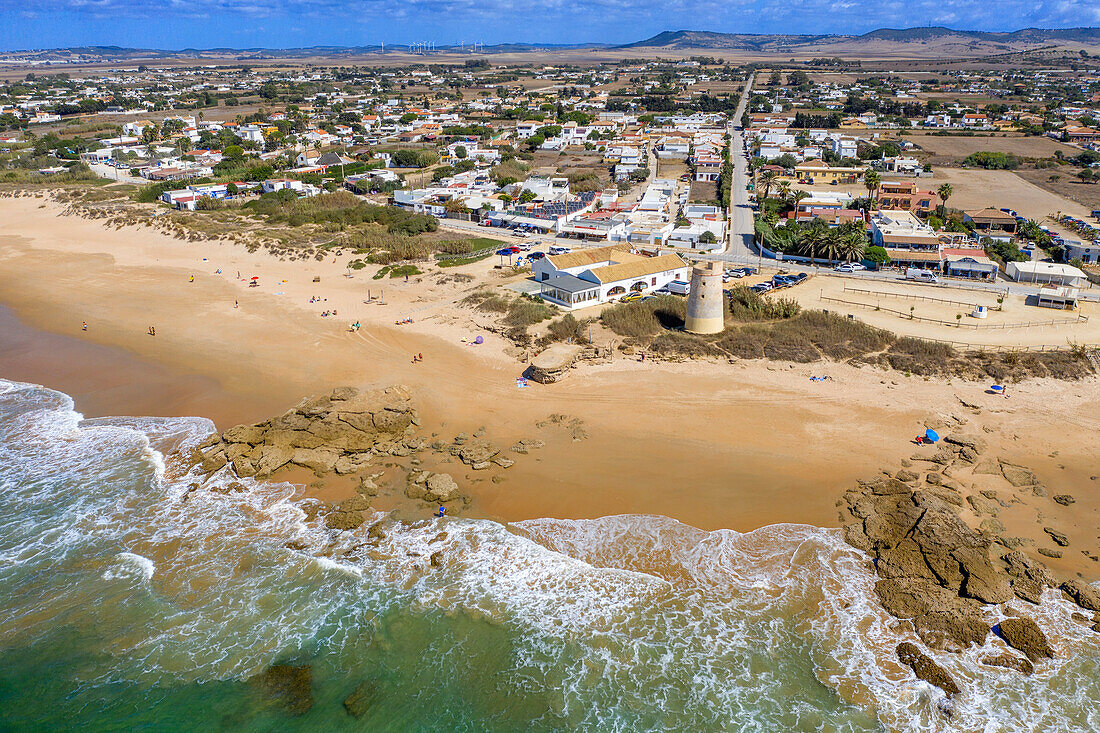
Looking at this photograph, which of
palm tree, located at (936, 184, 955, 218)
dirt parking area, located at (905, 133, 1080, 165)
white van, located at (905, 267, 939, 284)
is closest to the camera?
white van, located at (905, 267, 939, 284)

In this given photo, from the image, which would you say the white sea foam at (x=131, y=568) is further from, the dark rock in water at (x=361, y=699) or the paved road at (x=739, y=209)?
the paved road at (x=739, y=209)

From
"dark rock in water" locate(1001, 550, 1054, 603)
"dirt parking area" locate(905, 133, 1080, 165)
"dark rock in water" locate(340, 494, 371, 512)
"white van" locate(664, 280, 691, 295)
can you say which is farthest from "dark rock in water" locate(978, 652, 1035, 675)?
"dirt parking area" locate(905, 133, 1080, 165)

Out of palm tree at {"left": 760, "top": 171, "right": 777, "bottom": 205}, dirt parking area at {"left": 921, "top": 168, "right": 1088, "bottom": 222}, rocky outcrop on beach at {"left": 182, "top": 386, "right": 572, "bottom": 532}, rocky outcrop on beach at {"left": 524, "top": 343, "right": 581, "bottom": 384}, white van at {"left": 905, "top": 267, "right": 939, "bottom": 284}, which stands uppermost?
palm tree at {"left": 760, "top": 171, "right": 777, "bottom": 205}

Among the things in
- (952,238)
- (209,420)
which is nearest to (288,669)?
(209,420)

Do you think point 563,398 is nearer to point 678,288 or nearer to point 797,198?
point 678,288

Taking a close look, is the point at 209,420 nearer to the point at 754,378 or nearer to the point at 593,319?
the point at 593,319

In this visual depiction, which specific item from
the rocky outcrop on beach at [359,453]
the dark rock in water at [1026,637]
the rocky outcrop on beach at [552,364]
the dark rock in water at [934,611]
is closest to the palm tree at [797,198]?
the rocky outcrop on beach at [552,364]

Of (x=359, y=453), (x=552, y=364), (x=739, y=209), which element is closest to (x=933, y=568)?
(x=552, y=364)

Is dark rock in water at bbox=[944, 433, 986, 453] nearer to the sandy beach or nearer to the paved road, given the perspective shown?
the sandy beach
